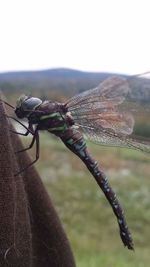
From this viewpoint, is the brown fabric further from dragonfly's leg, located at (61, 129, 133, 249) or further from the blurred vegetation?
the blurred vegetation

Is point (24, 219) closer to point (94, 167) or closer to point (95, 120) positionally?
point (94, 167)

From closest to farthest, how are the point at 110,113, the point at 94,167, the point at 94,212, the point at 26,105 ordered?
1. the point at 26,105
2. the point at 94,167
3. the point at 110,113
4. the point at 94,212

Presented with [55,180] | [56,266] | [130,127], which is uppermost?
[130,127]

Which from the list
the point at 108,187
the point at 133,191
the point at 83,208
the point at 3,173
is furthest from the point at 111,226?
the point at 3,173

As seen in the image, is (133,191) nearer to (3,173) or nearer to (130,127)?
(130,127)

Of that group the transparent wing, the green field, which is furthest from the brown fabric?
the green field

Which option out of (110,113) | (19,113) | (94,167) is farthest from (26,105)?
(110,113)

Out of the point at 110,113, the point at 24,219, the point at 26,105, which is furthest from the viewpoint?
the point at 110,113
